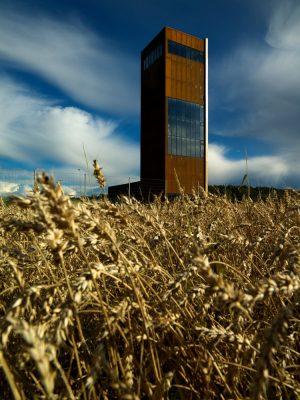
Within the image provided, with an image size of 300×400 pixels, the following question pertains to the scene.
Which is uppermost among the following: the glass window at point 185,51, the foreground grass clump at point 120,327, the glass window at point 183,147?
the glass window at point 185,51

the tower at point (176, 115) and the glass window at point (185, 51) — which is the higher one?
the glass window at point (185, 51)

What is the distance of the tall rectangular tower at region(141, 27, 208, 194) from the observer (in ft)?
85.5

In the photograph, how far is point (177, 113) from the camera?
87.0 feet

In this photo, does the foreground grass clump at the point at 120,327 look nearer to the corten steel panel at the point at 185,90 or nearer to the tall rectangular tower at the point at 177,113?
the tall rectangular tower at the point at 177,113

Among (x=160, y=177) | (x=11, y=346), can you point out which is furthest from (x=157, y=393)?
(x=160, y=177)

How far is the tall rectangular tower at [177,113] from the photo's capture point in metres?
26.1

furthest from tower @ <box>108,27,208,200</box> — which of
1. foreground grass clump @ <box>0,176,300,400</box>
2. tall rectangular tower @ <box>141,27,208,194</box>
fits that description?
foreground grass clump @ <box>0,176,300,400</box>

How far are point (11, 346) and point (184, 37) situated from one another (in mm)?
29807

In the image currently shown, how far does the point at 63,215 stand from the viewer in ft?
2.38

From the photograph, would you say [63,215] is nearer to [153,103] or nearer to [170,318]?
[170,318]

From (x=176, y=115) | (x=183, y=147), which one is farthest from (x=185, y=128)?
(x=183, y=147)

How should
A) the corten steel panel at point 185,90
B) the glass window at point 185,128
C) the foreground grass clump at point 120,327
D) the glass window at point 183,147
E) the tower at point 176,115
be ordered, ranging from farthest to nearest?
the glass window at point 183,147, the glass window at point 185,128, the tower at point 176,115, the corten steel panel at point 185,90, the foreground grass clump at point 120,327

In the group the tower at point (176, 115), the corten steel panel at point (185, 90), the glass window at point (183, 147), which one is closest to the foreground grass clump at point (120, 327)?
the tower at point (176, 115)

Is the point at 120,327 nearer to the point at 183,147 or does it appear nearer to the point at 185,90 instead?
the point at 183,147
